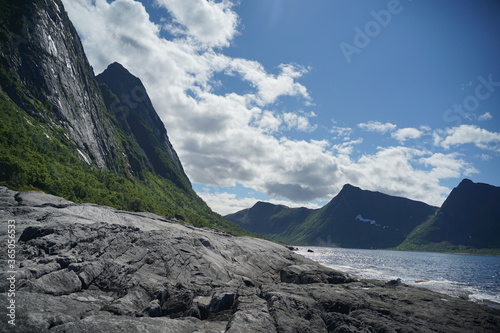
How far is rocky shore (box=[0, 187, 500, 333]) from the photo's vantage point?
17391 millimetres

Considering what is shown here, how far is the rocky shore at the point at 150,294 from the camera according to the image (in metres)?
17.4

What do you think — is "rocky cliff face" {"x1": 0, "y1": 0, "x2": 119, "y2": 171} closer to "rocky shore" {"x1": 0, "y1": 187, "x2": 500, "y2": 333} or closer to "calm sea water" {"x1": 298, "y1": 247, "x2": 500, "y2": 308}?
"rocky shore" {"x1": 0, "y1": 187, "x2": 500, "y2": 333}

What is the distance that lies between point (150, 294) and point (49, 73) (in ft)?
397

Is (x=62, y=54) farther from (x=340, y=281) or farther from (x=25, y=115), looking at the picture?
(x=340, y=281)

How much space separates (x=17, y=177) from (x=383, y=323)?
2754 inches

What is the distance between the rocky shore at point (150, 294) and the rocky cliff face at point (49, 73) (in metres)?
79.9

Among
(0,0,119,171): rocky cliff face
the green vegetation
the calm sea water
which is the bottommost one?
the calm sea water

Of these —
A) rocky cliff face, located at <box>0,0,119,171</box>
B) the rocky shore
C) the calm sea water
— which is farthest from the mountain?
the calm sea water

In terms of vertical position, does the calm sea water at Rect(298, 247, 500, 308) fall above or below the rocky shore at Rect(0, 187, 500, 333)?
below

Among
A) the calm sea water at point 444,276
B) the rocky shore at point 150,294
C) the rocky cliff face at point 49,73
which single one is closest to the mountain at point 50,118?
the rocky cliff face at point 49,73

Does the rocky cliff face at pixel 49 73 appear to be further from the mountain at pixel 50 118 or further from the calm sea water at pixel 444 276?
the calm sea water at pixel 444 276

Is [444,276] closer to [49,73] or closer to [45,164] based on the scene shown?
[45,164]

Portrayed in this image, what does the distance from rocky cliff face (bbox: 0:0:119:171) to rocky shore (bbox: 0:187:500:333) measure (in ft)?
262

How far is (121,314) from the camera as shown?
19.2 metres
